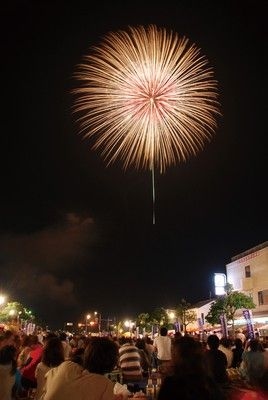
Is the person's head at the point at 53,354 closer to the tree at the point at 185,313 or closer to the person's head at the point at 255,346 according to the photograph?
the person's head at the point at 255,346

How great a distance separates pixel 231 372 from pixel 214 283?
161 feet

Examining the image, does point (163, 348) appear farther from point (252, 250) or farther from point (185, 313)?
point (185, 313)

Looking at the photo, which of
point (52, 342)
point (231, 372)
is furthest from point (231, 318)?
point (52, 342)

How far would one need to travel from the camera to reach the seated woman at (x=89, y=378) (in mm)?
4172

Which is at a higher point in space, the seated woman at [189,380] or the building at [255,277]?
the building at [255,277]

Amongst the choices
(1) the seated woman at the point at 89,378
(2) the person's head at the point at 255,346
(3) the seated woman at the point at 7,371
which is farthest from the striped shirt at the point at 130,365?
(1) the seated woman at the point at 89,378

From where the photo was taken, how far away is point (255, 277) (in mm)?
53281

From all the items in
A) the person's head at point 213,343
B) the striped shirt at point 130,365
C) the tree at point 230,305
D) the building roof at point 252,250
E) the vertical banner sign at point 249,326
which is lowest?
the striped shirt at point 130,365

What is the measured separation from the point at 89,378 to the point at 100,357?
0.21 m

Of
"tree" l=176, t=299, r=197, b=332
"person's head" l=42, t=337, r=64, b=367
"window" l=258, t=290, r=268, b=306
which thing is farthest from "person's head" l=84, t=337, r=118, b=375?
"tree" l=176, t=299, r=197, b=332

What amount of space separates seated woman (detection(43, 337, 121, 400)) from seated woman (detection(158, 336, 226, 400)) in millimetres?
619

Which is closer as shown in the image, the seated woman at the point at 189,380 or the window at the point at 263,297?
the seated woman at the point at 189,380

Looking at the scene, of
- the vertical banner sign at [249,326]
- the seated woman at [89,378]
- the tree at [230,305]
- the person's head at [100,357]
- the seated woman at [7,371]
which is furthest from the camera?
the tree at [230,305]

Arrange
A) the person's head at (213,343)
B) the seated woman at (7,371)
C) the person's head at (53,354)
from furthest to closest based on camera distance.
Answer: the person's head at (213,343)
the person's head at (53,354)
the seated woman at (7,371)
